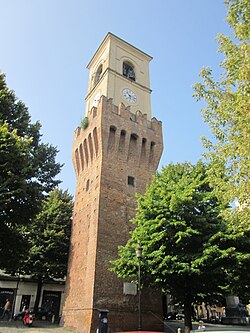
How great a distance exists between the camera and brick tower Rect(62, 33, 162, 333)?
741 inches

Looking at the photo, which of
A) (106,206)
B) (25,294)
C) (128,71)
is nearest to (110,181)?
(106,206)

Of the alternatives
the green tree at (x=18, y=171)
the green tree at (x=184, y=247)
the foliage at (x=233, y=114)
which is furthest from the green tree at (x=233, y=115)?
the green tree at (x=18, y=171)

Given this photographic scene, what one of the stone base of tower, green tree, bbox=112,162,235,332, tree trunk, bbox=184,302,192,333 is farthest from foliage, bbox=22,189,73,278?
tree trunk, bbox=184,302,192,333

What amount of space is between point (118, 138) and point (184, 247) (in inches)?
453

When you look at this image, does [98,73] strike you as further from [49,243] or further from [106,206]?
[49,243]

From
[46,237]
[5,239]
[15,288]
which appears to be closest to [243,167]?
[5,239]

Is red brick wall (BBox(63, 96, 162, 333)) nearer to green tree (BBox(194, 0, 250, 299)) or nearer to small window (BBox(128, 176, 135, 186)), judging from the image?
small window (BBox(128, 176, 135, 186))

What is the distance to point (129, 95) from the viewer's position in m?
28.7

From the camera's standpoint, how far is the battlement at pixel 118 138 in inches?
941

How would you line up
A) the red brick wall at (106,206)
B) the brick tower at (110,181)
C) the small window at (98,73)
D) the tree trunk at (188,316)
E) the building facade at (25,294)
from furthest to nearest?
the small window at (98,73)
the building facade at (25,294)
the brick tower at (110,181)
the red brick wall at (106,206)
the tree trunk at (188,316)

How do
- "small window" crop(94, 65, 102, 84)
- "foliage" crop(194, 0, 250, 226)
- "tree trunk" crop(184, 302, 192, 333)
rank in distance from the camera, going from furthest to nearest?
"small window" crop(94, 65, 102, 84)
"tree trunk" crop(184, 302, 192, 333)
"foliage" crop(194, 0, 250, 226)

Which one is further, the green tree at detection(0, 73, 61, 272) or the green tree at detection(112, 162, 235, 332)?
the green tree at detection(112, 162, 235, 332)

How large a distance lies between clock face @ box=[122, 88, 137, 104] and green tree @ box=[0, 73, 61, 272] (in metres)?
13.0

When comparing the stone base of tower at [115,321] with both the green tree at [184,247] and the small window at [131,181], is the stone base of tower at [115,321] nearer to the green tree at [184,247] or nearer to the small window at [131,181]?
the green tree at [184,247]
